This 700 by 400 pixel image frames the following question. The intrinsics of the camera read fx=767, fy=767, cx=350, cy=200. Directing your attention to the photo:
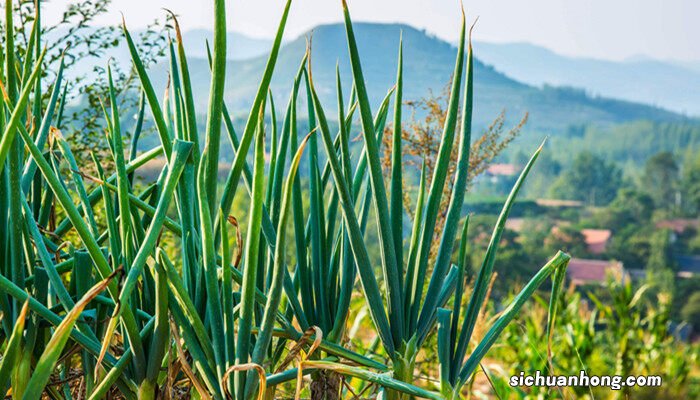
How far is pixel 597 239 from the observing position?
2453 centimetres

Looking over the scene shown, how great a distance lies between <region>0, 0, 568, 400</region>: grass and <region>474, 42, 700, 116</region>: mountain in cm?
6132

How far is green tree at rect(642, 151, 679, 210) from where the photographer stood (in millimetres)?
31438

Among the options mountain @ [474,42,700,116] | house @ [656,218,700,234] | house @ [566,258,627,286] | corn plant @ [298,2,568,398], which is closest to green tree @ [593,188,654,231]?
house @ [656,218,700,234]

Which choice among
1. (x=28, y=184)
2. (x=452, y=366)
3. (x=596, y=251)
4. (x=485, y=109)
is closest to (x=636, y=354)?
(x=452, y=366)

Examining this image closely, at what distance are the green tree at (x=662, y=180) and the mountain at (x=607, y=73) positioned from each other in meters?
27.6

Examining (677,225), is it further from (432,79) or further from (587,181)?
(432,79)

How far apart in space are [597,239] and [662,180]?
961 cm

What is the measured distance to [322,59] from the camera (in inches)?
1687

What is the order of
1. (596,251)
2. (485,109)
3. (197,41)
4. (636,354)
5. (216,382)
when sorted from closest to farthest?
(216,382)
(636,354)
(596,251)
(485,109)
(197,41)

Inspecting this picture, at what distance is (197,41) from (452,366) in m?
48.3

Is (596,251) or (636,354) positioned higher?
(636,354)

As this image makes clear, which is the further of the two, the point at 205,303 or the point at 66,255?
the point at 66,255

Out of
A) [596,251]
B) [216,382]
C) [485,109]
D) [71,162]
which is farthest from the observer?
[485,109]

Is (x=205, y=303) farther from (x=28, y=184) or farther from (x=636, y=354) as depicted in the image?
(x=636, y=354)
